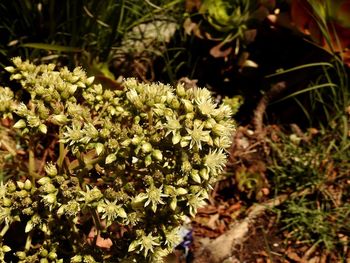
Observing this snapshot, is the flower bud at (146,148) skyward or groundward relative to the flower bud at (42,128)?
skyward

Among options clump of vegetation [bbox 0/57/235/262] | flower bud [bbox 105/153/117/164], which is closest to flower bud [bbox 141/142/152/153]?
clump of vegetation [bbox 0/57/235/262]

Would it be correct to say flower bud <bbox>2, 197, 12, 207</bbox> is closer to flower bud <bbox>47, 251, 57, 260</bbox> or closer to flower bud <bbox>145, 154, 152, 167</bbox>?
flower bud <bbox>47, 251, 57, 260</bbox>

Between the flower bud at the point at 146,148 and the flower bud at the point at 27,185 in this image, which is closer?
the flower bud at the point at 146,148

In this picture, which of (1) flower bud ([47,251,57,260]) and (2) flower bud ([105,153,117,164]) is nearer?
(2) flower bud ([105,153,117,164])

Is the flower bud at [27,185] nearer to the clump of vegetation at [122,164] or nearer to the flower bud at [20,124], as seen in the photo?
the clump of vegetation at [122,164]

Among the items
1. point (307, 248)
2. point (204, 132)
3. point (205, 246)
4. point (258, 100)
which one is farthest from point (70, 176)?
point (258, 100)

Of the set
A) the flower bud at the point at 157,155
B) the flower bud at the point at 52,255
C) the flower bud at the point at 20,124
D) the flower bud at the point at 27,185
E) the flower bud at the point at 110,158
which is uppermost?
the flower bud at the point at 157,155

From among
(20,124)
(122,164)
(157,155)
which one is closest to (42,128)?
(20,124)

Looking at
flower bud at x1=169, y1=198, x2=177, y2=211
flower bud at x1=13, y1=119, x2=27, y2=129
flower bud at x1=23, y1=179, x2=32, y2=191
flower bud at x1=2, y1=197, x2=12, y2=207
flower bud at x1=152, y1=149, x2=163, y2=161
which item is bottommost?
flower bud at x1=2, y1=197, x2=12, y2=207

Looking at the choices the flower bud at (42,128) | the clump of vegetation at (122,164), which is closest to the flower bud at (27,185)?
the clump of vegetation at (122,164)
